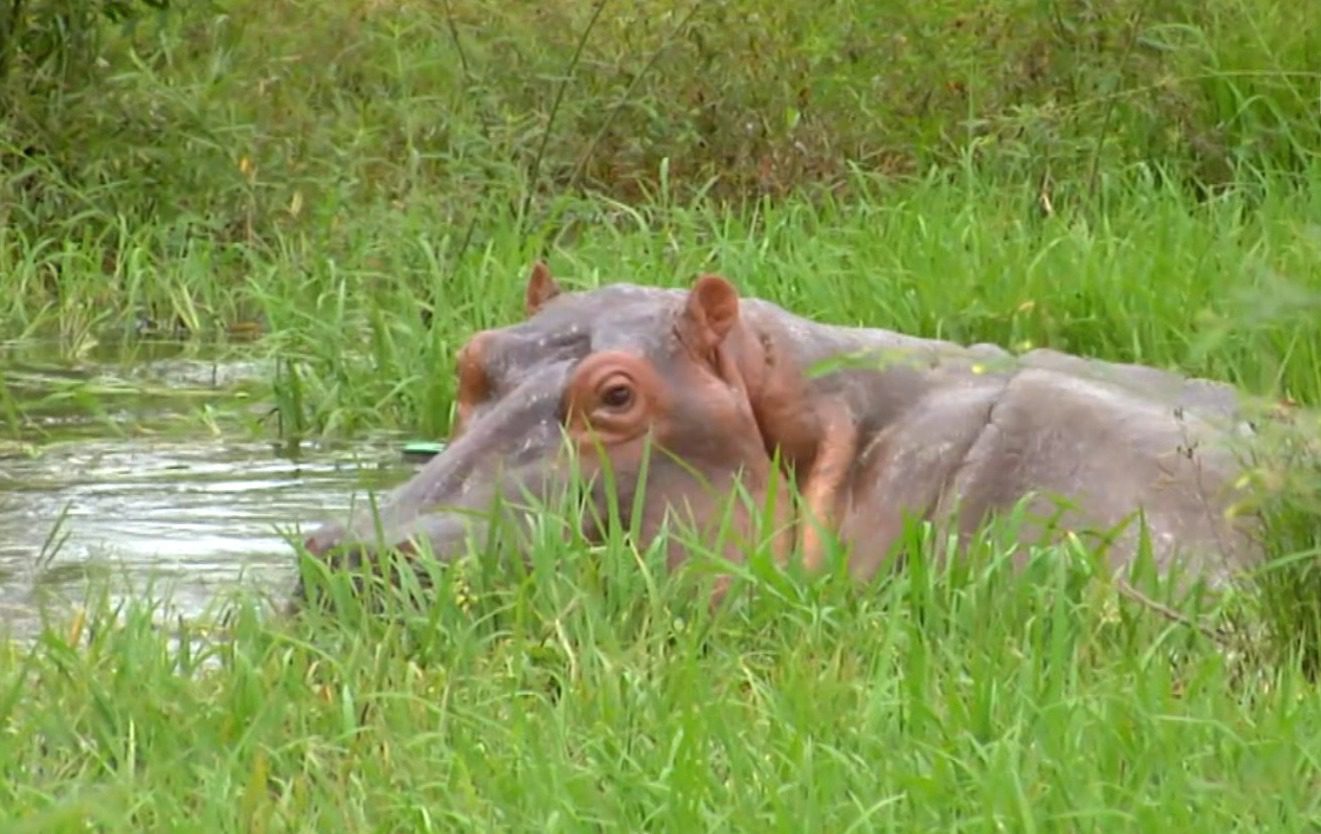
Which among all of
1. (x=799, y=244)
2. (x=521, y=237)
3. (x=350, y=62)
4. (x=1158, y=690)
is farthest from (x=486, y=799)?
(x=350, y=62)

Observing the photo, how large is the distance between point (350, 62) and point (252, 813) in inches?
274

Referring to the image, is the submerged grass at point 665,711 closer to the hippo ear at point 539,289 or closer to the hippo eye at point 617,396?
the hippo eye at point 617,396

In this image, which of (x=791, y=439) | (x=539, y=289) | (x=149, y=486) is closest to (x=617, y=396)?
(x=791, y=439)

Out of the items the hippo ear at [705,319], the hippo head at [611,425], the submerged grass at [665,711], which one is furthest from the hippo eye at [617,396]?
the submerged grass at [665,711]

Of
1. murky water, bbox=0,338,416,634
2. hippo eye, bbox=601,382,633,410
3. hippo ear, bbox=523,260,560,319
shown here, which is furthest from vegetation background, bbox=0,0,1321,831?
hippo ear, bbox=523,260,560,319

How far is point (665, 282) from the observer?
711 centimetres

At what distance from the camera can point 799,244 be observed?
732cm

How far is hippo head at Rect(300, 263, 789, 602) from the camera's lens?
4.64 metres

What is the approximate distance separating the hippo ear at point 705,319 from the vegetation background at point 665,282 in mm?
577

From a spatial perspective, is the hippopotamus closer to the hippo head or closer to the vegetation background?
the hippo head

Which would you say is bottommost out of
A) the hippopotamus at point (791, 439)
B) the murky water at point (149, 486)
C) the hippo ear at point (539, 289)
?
the murky water at point (149, 486)

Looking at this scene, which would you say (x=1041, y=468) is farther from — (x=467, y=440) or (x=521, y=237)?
(x=521, y=237)

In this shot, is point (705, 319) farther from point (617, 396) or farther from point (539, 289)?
point (539, 289)

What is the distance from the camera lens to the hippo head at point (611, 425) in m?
4.64
